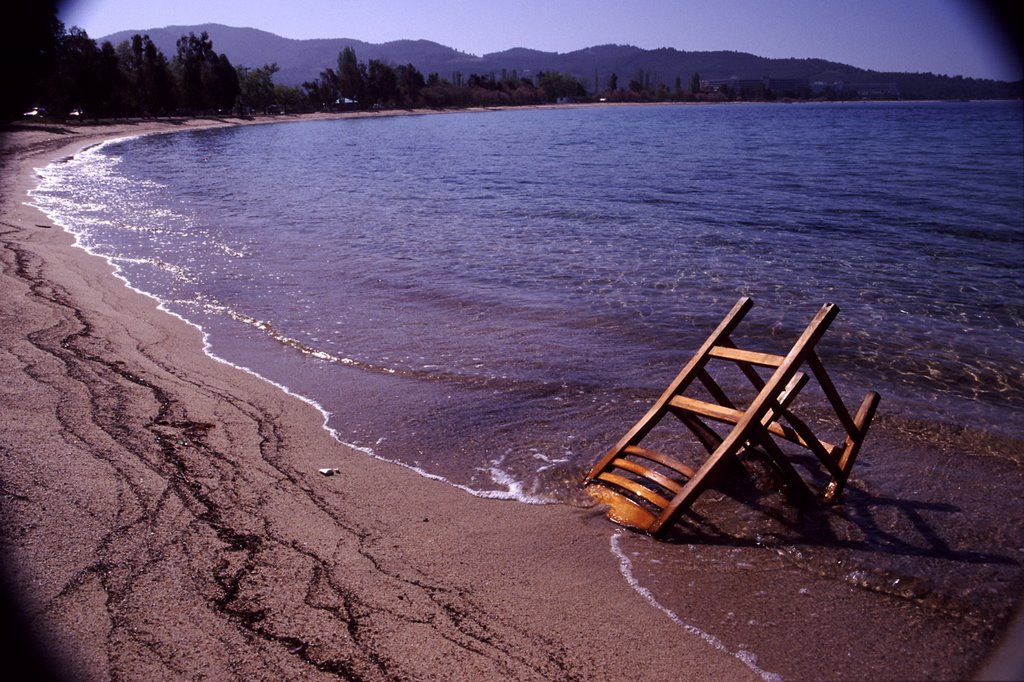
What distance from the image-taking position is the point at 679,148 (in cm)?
4384

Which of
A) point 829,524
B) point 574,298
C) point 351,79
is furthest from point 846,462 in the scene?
point 351,79

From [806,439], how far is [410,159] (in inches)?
1481

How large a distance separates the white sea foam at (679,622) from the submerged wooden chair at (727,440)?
302 millimetres

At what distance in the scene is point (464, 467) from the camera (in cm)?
532

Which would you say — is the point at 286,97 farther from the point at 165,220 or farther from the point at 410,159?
the point at 165,220

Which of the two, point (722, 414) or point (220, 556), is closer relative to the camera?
point (220, 556)

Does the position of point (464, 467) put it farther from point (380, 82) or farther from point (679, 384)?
point (380, 82)

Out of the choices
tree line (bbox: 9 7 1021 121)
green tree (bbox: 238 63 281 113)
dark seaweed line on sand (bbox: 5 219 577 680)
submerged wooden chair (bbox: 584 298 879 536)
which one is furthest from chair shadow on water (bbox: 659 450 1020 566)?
green tree (bbox: 238 63 281 113)

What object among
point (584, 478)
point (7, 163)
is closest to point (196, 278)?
point (584, 478)

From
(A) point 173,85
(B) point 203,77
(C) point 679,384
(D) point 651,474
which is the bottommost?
(D) point 651,474

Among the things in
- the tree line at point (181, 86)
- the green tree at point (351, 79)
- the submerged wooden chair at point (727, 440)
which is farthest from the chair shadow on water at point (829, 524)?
the green tree at point (351, 79)

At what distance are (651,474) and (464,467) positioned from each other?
4.92ft

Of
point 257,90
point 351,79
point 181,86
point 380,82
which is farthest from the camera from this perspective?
point 380,82

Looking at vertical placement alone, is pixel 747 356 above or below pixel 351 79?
below
